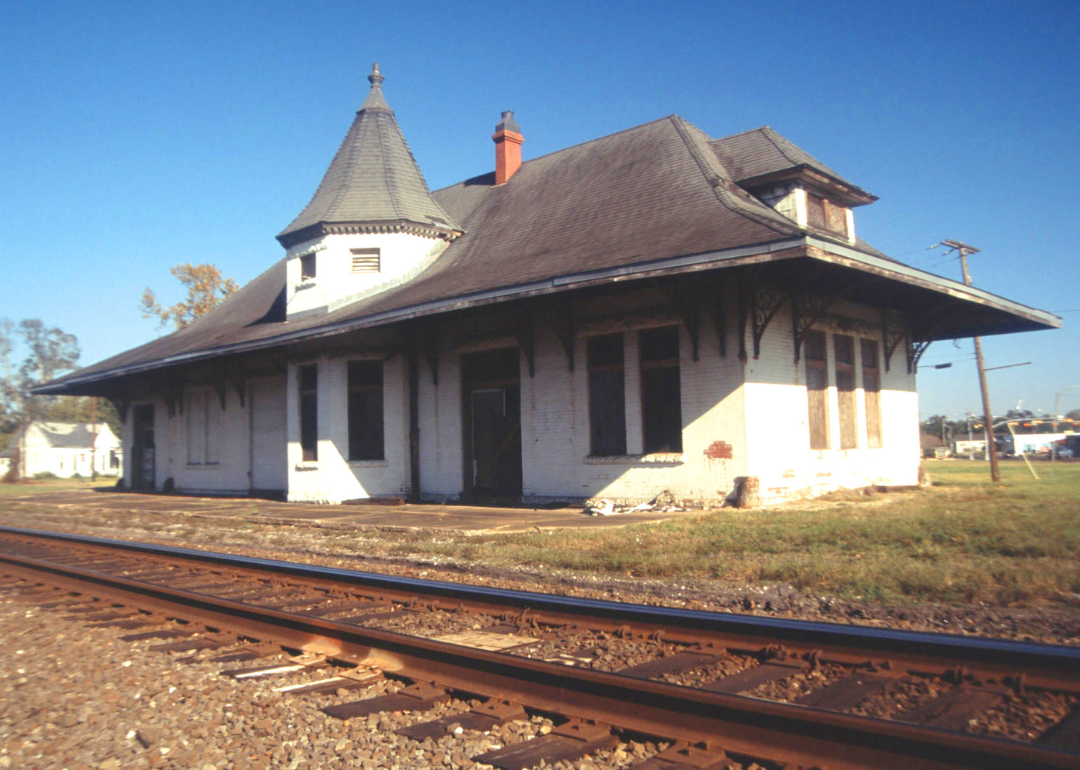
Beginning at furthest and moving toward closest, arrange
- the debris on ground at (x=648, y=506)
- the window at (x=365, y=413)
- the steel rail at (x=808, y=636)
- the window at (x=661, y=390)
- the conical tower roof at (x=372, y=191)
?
the conical tower roof at (x=372, y=191) → the window at (x=365, y=413) → the window at (x=661, y=390) → the debris on ground at (x=648, y=506) → the steel rail at (x=808, y=636)

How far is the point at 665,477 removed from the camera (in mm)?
13586

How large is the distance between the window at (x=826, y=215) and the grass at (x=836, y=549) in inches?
241

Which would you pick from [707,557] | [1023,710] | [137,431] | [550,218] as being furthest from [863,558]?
[137,431]

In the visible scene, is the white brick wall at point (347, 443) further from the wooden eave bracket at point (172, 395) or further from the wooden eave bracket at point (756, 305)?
the wooden eave bracket at point (172, 395)

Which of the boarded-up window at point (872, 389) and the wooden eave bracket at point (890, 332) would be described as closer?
the boarded-up window at point (872, 389)

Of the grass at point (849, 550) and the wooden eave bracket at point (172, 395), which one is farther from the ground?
the wooden eave bracket at point (172, 395)

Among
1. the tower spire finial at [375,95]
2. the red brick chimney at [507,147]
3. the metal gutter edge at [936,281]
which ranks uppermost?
the tower spire finial at [375,95]

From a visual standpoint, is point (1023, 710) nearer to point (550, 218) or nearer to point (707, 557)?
point (707, 557)

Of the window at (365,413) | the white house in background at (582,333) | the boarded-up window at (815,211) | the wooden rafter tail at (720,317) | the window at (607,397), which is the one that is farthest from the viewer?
the window at (365,413)

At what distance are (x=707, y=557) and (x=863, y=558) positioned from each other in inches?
60.8

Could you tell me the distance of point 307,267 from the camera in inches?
794

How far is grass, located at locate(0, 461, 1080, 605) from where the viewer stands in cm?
686

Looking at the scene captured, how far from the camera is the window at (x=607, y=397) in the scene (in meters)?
14.4

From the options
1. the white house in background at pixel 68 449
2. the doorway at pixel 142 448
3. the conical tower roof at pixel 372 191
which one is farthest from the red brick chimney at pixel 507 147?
the white house in background at pixel 68 449
